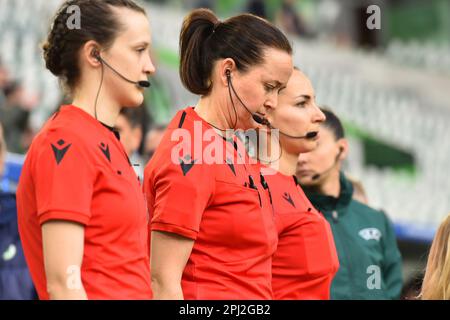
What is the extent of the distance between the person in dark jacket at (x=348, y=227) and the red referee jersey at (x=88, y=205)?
6.78 feet

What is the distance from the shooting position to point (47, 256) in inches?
110

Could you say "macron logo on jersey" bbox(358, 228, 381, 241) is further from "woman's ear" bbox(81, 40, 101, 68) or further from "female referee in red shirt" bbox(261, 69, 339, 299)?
"woman's ear" bbox(81, 40, 101, 68)

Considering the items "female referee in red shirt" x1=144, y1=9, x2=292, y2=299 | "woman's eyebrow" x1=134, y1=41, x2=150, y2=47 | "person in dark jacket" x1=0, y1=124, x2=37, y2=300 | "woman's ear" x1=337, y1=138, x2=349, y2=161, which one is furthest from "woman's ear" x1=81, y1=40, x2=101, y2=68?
"woman's ear" x1=337, y1=138, x2=349, y2=161

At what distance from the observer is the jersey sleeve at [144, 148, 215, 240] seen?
325 cm

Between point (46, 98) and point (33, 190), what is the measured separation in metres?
6.38

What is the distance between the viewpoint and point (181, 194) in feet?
10.7

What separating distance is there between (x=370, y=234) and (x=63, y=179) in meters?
2.73

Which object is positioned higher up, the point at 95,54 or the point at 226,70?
the point at 95,54

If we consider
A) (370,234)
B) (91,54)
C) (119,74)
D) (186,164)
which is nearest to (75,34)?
(91,54)

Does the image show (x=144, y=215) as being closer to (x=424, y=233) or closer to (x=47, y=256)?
(x=47, y=256)

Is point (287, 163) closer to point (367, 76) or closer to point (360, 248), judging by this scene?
point (360, 248)

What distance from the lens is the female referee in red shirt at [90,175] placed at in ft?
9.21

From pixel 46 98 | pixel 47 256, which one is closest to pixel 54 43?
pixel 47 256

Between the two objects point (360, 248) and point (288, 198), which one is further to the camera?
point (360, 248)
